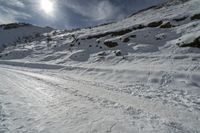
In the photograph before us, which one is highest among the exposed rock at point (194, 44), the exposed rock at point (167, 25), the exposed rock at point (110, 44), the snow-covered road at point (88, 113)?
the exposed rock at point (167, 25)

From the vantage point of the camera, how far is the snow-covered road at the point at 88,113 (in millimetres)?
6398

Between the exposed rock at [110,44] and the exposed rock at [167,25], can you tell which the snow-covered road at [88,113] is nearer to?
the exposed rock at [110,44]

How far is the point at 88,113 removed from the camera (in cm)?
757

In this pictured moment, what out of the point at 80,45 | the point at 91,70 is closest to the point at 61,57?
the point at 80,45

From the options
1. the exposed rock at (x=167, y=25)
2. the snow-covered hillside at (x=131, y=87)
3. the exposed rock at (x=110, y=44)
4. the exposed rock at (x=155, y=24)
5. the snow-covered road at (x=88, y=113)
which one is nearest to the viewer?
the snow-covered road at (x=88, y=113)

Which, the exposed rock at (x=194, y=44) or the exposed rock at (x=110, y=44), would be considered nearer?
the exposed rock at (x=194, y=44)

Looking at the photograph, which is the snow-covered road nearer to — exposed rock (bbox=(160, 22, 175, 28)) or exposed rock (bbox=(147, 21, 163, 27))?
exposed rock (bbox=(160, 22, 175, 28))

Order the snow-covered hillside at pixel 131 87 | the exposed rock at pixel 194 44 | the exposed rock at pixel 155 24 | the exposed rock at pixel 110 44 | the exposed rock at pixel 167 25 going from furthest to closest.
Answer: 1. the exposed rock at pixel 155 24
2. the exposed rock at pixel 110 44
3. the exposed rock at pixel 167 25
4. the exposed rock at pixel 194 44
5. the snow-covered hillside at pixel 131 87

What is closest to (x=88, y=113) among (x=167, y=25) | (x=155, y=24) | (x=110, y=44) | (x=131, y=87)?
(x=131, y=87)

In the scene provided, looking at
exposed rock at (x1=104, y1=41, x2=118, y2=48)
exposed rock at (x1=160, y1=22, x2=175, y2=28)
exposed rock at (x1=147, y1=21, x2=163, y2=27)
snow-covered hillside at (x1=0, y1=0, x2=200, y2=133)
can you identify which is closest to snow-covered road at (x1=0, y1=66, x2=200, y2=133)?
snow-covered hillside at (x1=0, y1=0, x2=200, y2=133)

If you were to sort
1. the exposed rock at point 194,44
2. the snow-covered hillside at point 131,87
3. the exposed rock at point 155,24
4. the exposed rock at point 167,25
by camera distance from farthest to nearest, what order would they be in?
the exposed rock at point 155,24 → the exposed rock at point 167,25 → the exposed rock at point 194,44 → the snow-covered hillside at point 131,87

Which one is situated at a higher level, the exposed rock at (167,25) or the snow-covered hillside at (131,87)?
the exposed rock at (167,25)

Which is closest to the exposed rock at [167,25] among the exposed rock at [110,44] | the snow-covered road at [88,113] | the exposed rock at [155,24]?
the exposed rock at [155,24]

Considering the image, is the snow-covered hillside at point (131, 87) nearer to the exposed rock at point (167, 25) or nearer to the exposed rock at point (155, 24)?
the exposed rock at point (167, 25)
